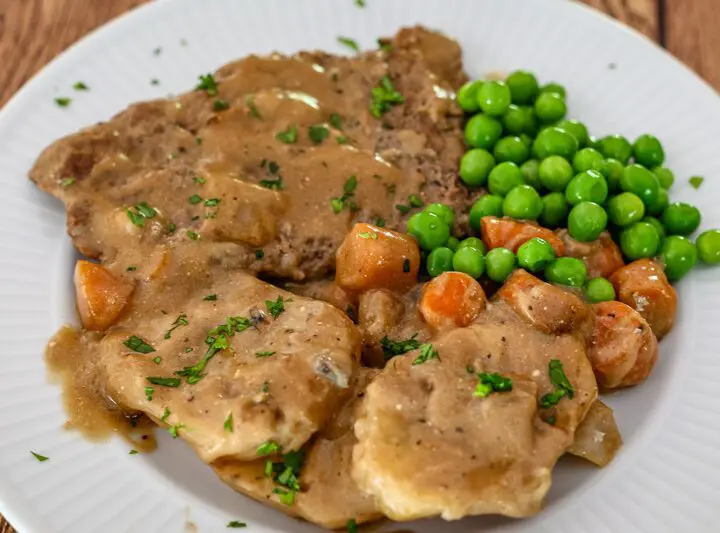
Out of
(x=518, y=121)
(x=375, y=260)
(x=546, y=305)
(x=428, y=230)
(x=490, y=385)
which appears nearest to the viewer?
(x=490, y=385)

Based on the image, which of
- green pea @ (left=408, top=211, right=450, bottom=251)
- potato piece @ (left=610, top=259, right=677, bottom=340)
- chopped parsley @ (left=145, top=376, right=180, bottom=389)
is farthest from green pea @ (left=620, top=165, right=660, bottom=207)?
chopped parsley @ (left=145, top=376, right=180, bottom=389)

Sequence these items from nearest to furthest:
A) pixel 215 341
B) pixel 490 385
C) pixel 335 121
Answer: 1. pixel 490 385
2. pixel 215 341
3. pixel 335 121

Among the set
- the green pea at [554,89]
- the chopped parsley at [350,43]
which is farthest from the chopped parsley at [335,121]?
the green pea at [554,89]

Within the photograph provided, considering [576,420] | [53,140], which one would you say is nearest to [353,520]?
[576,420]

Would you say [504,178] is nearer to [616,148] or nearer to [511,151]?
[511,151]

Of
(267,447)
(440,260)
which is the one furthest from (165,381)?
(440,260)

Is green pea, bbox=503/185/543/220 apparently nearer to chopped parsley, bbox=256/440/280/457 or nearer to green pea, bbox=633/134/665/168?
green pea, bbox=633/134/665/168
